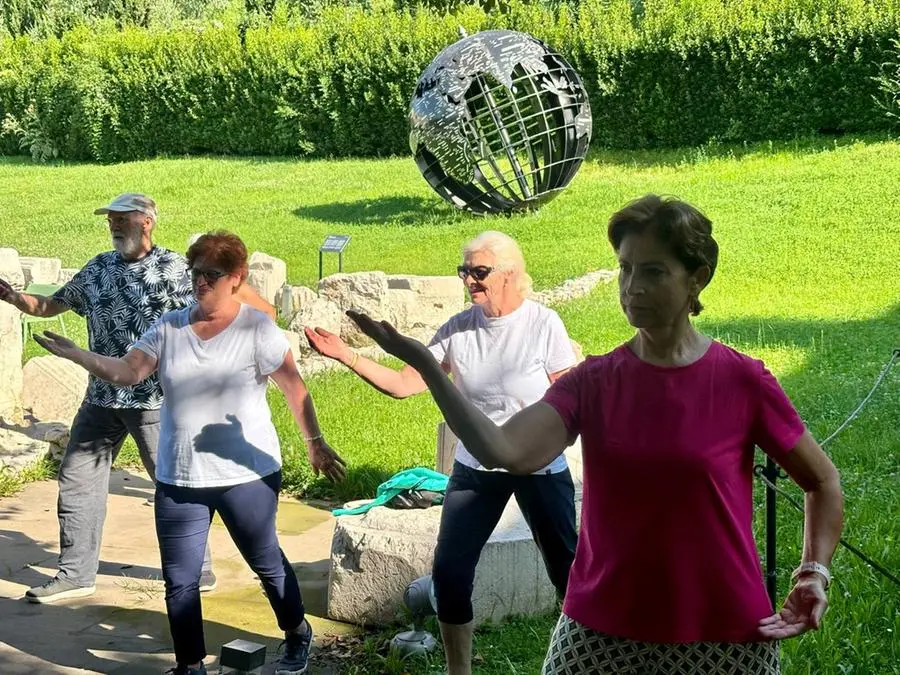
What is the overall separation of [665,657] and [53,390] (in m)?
8.80

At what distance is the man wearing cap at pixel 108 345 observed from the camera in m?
6.26

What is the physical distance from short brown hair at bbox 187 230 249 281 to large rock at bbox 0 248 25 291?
990cm

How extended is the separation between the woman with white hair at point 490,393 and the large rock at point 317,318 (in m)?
7.39

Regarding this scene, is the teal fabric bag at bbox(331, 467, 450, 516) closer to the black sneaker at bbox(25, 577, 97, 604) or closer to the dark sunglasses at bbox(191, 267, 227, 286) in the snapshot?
the black sneaker at bbox(25, 577, 97, 604)

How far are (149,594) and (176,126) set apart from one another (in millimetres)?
25722

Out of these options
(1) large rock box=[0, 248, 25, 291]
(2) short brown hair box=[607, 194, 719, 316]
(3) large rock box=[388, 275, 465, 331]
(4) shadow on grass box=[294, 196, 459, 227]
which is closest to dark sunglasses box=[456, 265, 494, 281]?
(2) short brown hair box=[607, 194, 719, 316]

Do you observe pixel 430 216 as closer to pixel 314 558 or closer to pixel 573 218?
pixel 573 218

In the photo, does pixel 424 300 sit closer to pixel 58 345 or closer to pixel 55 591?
pixel 55 591

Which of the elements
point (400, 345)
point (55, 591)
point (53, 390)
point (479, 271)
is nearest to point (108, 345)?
point (55, 591)

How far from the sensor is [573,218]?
63.3 feet

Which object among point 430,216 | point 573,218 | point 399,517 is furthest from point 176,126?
point 399,517

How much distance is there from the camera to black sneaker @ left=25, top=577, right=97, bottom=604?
6.43 meters

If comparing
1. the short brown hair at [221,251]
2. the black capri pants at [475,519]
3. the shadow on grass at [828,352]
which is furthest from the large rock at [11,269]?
the black capri pants at [475,519]

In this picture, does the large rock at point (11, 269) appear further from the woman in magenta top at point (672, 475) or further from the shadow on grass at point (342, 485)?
the woman in magenta top at point (672, 475)
